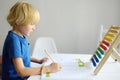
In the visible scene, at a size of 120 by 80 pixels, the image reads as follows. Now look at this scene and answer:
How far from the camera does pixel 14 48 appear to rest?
1169 mm

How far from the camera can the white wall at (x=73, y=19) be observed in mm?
2883

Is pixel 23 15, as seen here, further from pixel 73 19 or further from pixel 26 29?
pixel 73 19

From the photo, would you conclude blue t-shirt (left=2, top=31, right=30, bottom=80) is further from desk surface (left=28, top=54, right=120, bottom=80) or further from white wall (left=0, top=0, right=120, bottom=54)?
white wall (left=0, top=0, right=120, bottom=54)

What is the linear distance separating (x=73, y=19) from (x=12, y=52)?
184cm

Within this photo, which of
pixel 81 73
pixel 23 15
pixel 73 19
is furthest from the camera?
pixel 73 19

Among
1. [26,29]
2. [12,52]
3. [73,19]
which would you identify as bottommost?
[73,19]

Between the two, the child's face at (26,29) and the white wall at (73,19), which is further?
the white wall at (73,19)

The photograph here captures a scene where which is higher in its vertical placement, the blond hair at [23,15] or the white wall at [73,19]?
the blond hair at [23,15]

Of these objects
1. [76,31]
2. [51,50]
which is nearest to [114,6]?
[76,31]

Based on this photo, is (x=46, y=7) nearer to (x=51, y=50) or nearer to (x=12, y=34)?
(x=51, y=50)

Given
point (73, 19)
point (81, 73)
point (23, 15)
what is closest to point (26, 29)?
point (23, 15)

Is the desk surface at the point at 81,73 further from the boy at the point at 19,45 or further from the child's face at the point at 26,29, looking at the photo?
the child's face at the point at 26,29

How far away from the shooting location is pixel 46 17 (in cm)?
293

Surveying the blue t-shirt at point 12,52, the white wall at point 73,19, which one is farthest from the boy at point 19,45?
the white wall at point 73,19
